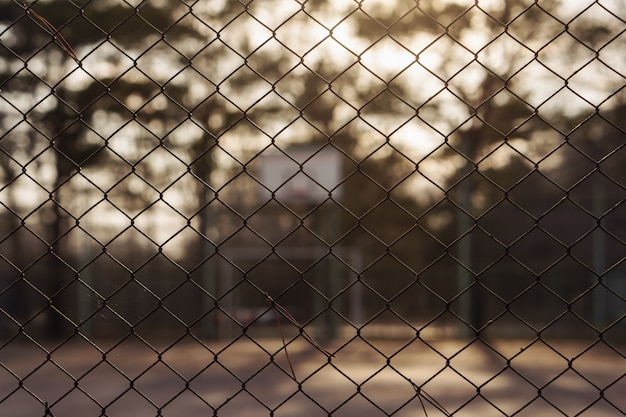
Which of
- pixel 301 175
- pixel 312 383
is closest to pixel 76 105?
pixel 301 175

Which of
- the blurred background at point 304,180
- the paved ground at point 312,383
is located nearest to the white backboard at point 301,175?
the blurred background at point 304,180

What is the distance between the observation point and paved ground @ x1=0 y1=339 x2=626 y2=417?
4852 millimetres

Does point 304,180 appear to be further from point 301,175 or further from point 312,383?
point 312,383

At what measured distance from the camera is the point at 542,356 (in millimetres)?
8680

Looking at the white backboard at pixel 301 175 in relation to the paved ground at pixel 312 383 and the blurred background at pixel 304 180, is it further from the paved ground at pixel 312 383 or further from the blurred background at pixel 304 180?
the paved ground at pixel 312 383

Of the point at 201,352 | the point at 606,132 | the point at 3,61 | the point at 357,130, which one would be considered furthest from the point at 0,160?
the point at 606,132

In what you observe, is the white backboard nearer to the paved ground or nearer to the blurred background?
the blurred background

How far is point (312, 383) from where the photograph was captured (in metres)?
6.15

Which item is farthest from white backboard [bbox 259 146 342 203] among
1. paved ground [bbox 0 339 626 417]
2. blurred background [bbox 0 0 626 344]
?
paved ground [bbox 0 339 626 417]

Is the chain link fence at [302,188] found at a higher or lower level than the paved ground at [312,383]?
higher

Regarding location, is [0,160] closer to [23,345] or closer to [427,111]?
[23,345]

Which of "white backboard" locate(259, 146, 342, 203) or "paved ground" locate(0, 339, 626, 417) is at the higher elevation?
"white backboard" locate(259, 146, 342, 203)

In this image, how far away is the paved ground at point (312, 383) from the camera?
4852 millimetres

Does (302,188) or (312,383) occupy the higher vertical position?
(302,188)
